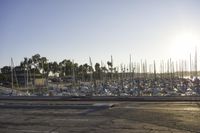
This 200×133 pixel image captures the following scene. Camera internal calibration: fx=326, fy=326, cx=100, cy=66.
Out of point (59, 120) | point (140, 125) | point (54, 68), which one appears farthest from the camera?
point (54, 68)

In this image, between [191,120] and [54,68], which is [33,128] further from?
[54,68]

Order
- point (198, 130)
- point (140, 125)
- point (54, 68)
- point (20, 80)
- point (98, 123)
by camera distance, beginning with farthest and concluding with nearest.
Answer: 1. point (54, 68)
2. point (20, 80)
3. point (98, 123)
4. point (140, 125)
5. point (198, 130)

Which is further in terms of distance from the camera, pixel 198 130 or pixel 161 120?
pixel 161 120

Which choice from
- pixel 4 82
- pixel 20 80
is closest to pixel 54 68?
pixel 20 80

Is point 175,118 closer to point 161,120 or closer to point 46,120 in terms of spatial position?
point 161,120

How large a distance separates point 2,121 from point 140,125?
23.7 ft

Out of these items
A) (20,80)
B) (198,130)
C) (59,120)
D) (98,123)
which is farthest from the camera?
(20,80)

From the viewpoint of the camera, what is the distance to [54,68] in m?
→ 121

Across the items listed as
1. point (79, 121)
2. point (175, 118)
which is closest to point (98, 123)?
point (79, 121)

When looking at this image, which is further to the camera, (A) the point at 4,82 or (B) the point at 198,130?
(A) the point at 4,82

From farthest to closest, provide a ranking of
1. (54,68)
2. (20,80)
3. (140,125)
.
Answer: (54,68)
(20,80)
(140,125)

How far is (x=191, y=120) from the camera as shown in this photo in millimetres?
14250

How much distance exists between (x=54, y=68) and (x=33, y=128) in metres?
108

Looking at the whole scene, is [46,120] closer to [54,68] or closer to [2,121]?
[2,121]
